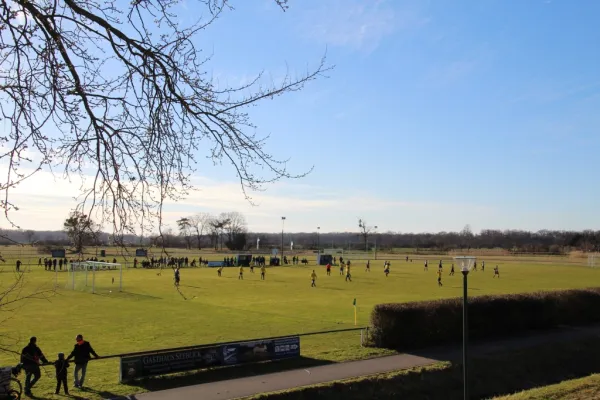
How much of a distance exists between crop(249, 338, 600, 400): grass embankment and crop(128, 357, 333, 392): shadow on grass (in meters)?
2.07

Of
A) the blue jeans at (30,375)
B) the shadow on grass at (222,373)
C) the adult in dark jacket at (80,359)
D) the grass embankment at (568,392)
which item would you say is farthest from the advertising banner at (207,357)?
the grass embankment at (568,392)

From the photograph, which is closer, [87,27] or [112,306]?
[87,27]

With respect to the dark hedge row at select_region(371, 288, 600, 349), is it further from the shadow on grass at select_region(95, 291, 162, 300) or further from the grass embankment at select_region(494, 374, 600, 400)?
the shadow on grass at select_region(95, 291, 162, 300)

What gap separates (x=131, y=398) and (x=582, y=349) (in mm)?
16189

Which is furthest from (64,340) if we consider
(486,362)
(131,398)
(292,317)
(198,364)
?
(486,362)

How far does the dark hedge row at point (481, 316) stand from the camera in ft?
61.0

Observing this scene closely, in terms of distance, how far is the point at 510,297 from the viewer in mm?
22453

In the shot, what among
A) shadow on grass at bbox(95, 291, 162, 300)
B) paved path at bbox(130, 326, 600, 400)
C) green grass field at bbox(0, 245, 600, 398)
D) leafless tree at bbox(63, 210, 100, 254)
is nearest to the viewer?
leafless tree at bbox(63, 210, 100, 254)

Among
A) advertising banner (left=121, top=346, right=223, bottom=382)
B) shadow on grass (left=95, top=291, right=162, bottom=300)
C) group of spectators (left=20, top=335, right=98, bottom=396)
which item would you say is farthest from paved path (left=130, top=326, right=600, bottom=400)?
shadow on grass (left=95, top=291, right=162, bottom=300)

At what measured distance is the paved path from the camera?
12.8m

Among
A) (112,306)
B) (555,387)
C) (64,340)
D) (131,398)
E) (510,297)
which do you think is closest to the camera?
(131,398)

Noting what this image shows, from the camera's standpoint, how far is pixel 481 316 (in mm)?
20906

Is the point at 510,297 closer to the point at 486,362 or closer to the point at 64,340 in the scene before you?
the point at 486,362

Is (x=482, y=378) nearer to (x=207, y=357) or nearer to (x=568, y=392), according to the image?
(x=568, y=392)
